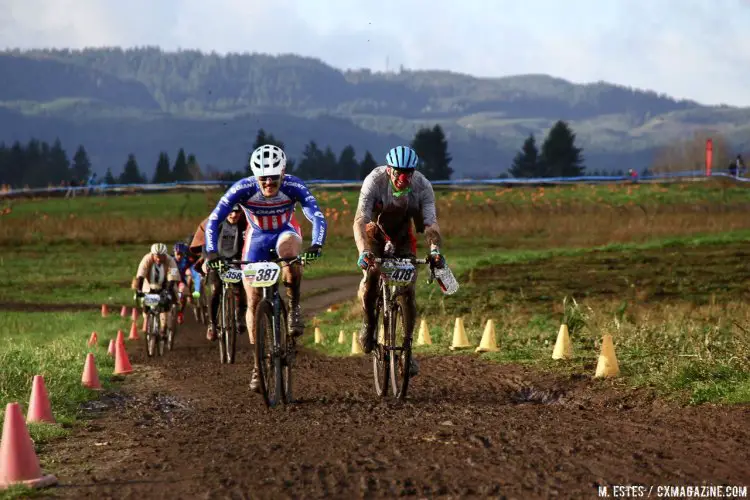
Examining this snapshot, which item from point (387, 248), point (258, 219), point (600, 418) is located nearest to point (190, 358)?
point (258, 219)

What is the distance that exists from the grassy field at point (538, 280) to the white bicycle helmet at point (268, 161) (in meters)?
2.90

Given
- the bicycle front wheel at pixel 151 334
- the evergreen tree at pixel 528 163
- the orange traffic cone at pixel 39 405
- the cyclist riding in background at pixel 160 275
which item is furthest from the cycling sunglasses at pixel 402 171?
the evergreen tree at pixel 528 163

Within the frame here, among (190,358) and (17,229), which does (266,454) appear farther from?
(17,229)

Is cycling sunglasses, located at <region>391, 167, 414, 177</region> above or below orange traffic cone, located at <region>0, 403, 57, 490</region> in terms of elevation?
above

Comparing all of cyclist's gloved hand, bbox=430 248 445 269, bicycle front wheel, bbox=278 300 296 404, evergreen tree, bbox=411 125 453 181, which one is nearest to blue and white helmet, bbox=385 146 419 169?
cyclist's gloved hand, bbox=430 248 445 269

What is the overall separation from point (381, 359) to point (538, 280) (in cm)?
1638

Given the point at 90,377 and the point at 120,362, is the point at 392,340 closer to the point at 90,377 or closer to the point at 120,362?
the point at 90,377

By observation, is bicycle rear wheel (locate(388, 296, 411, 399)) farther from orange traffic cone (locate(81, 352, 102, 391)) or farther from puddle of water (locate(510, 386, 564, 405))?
orange traffic cone (locate(81, 352, 102, 391))

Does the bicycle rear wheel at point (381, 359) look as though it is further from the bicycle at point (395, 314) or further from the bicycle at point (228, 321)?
the bicycle at point (228, 321)

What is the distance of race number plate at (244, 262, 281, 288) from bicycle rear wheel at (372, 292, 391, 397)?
1.08 m

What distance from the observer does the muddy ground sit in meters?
7.62

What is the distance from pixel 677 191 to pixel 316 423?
68.9m

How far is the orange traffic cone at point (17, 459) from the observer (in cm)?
798

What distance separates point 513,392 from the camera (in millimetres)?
12406
